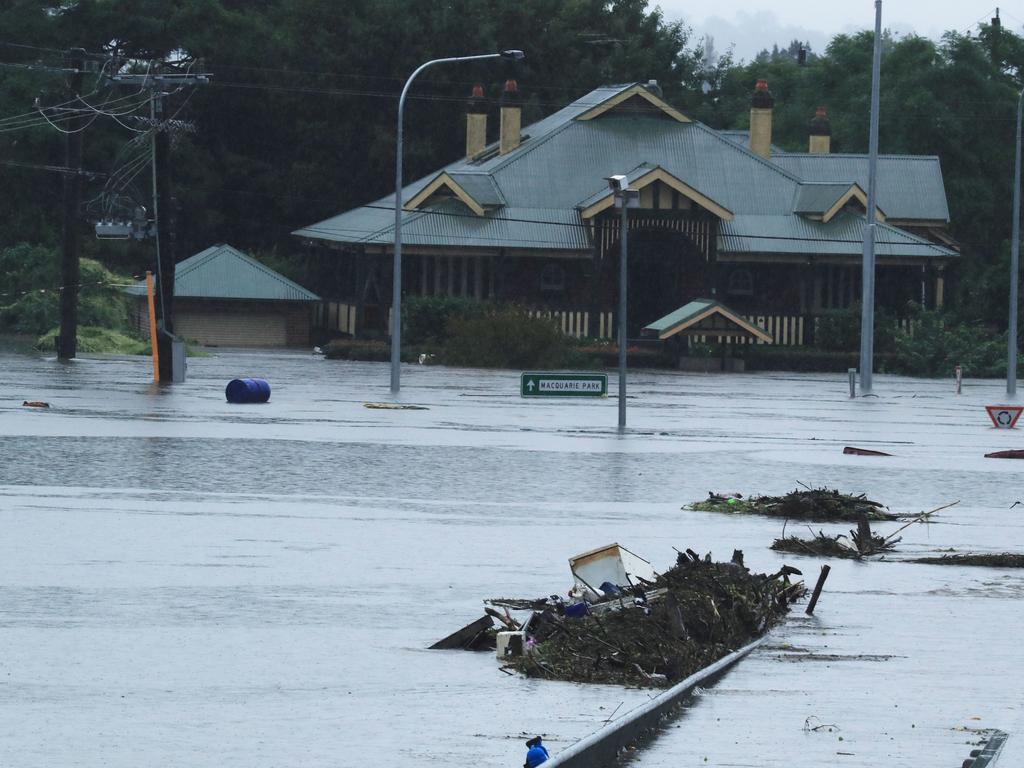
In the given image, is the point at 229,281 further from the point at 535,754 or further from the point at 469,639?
the point at 535,754

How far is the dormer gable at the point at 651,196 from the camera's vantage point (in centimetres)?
7538

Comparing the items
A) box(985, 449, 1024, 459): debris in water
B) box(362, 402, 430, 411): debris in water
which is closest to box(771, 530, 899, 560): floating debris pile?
box(985, 449, 1024, 459): debris in water

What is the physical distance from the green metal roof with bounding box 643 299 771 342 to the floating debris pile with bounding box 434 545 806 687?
2255 inches

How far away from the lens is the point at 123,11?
92438 millimetres

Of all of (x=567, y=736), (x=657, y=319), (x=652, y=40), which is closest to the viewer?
(x=567, y=736)

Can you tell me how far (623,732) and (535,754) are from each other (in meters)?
0.96

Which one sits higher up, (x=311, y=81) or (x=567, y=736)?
(x=311, y=81)

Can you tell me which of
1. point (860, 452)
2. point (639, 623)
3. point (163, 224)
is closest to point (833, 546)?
point (639, 623)

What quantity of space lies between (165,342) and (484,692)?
132 ft

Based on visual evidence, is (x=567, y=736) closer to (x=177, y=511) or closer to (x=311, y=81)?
(x=177, y=511)

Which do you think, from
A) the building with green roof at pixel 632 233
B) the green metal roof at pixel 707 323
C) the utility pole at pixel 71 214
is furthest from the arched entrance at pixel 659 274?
the utility pole at pixel 71 214

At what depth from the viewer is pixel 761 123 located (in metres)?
86.9

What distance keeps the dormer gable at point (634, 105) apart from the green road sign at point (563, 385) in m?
33.6

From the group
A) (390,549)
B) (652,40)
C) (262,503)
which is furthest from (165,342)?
(652,40)
